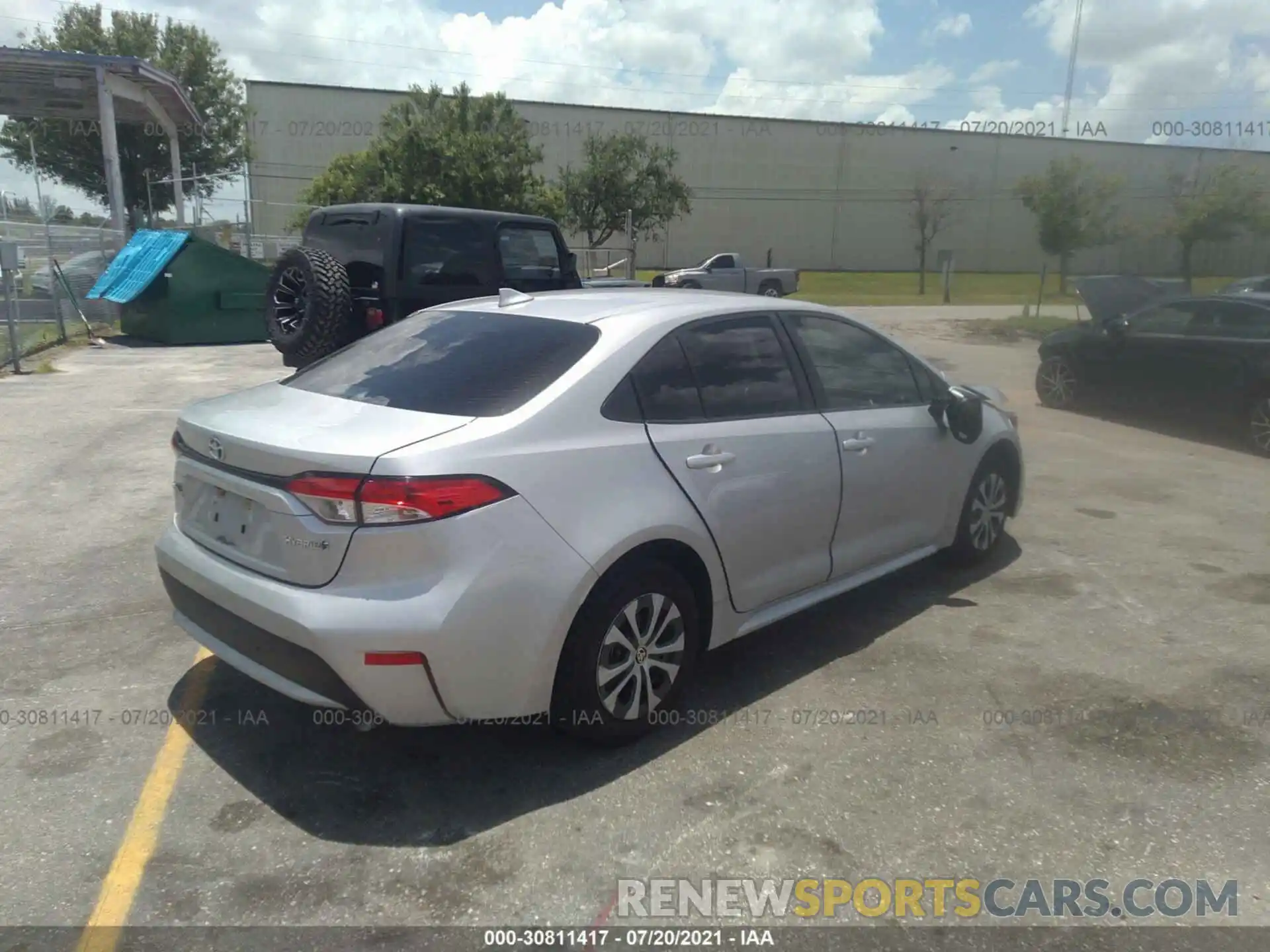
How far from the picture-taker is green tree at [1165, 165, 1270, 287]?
17.9m

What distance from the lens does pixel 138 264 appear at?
16.7m

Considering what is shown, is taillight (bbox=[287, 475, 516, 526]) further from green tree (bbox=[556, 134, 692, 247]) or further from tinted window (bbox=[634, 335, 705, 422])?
green tree (bbox=[556, 134, 692, 247])

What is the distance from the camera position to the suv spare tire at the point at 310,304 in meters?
8.50

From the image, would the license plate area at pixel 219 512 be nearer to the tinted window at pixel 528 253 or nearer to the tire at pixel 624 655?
the tire at pixel 624 655

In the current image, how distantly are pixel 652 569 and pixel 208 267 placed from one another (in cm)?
1522

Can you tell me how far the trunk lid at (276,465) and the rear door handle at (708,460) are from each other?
0.85 metres

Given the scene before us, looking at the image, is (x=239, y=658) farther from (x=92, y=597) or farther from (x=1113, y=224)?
(x=1113, y=224)

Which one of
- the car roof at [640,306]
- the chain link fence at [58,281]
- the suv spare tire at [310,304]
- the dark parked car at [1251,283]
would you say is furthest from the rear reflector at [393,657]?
the dark parked car at [1251,283]

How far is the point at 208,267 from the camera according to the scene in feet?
53.5

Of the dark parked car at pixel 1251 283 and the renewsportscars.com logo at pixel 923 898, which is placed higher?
the dark parked car at pixel 1251 283

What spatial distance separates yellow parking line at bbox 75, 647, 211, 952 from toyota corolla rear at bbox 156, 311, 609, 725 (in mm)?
450

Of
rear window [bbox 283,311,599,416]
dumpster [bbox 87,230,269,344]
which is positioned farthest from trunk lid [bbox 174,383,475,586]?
dumpster [bbox 87,230,269,344]

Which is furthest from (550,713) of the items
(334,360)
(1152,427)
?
(1152,427)

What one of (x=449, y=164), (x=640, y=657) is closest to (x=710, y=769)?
(x=640, y=657)
